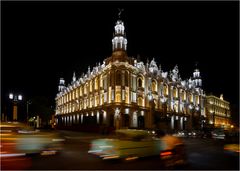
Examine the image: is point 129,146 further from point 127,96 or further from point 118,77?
point 127,96

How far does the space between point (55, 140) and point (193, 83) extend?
8095cm

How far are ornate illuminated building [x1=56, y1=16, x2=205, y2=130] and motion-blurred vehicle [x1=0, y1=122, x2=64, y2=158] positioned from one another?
33302 mm

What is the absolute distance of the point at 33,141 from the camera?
589 inches

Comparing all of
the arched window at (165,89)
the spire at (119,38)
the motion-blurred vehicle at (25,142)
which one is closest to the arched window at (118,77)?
the spire at (119,38)

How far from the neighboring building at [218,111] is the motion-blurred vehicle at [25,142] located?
274 feet

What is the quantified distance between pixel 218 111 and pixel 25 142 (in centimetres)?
10196

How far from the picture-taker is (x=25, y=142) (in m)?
14.5

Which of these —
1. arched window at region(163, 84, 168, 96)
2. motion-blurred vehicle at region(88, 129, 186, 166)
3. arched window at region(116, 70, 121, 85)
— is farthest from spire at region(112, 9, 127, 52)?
motion-blurred vehicle at region(88, 129, 186, 166)

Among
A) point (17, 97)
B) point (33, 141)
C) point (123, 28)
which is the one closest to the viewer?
point (33, 141)

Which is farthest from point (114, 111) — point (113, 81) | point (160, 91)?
point (160, 91)

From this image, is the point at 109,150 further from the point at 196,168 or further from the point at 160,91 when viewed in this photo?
the point at 160,91

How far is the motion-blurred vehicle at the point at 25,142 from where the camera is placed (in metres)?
13.6

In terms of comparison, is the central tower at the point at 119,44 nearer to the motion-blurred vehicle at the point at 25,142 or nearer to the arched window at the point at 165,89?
the arched window at the point at 165,89

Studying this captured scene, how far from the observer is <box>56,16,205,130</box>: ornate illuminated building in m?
57.7
